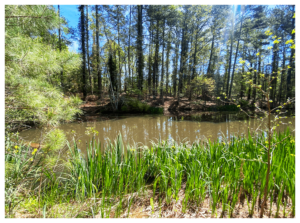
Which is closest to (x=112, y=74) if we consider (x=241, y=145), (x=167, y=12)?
(x=167, y=12)

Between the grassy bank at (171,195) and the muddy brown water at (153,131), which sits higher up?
the grassy bank at (171,195)

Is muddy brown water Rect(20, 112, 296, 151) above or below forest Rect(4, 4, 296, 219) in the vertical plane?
below

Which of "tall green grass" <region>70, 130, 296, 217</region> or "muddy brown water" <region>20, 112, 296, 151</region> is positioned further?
"muddy brown water" <region>20, 112, 296, 151</region>

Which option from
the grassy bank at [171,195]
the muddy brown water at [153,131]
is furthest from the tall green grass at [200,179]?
the muddy brown water at [153,131]

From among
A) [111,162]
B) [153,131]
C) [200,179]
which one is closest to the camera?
[200,179]

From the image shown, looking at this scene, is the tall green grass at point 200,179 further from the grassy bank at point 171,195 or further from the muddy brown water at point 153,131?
the muddy brown water at point 153,131

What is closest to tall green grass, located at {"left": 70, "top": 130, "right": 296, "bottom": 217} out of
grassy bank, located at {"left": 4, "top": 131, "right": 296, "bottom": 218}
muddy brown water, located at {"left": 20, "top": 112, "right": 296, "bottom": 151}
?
grassy bank, located at {"left": 4, "top": 131, "right": 296, "bottom": 218}

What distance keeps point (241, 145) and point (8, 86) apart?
3904mm

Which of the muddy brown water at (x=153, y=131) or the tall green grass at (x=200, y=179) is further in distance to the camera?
the muddy brown water at (x=153, y=131)

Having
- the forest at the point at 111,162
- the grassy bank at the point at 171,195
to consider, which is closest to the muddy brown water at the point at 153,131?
the forest at the point at 111,162

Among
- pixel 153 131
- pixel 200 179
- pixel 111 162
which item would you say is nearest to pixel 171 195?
pixel 200 179

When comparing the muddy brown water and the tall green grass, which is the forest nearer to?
the tall green grass

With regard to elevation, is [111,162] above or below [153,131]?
above

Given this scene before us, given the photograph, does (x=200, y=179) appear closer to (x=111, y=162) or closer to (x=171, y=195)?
(x=171, y=195)
